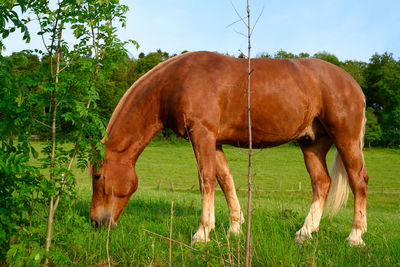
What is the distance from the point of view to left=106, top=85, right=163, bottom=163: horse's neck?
5.04 meters

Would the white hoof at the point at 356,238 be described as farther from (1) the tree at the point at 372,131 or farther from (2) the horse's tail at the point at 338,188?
(1) the tree at the point at 372,131

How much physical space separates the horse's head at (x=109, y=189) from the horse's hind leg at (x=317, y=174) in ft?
9.50

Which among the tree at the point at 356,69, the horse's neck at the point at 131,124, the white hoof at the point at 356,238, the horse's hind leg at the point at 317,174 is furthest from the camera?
the tree at the point at 356,69

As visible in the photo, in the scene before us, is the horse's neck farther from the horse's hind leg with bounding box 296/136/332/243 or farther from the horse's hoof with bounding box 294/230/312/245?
the horse's hind leg with bounding box 296/136/332/243

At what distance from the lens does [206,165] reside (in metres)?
4.60

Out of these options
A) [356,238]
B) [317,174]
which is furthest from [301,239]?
[317,174]

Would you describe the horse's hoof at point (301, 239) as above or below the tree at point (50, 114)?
below

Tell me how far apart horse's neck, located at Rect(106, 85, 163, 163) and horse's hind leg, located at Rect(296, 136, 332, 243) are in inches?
113

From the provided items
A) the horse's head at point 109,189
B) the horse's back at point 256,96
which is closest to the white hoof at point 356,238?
the horse's back at point 256,96

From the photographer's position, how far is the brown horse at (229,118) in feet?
15.7

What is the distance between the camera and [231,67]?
5.26 meters

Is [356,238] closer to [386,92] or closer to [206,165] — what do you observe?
[206,165]

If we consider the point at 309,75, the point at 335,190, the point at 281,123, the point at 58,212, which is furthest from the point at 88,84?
the point at 335,190

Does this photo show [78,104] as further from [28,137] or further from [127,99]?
[127,99]
